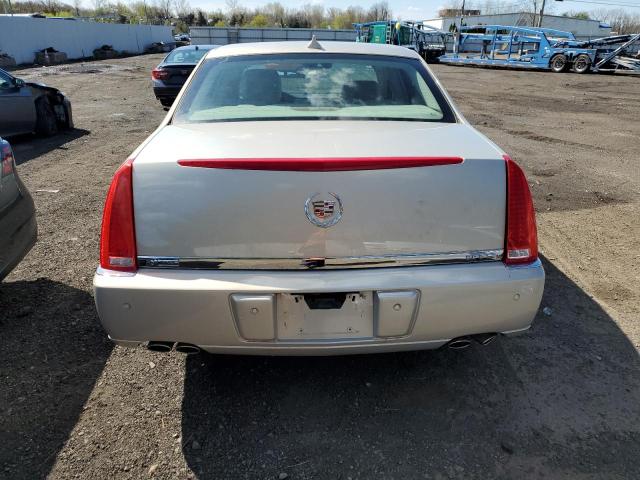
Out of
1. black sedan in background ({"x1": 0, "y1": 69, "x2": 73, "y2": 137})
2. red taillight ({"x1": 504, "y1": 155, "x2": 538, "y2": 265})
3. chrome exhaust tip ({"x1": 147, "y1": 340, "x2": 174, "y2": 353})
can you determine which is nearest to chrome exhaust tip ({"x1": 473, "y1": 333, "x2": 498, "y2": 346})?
red taillight ({"x1": 504, "y1": 155, "x2": 538, "y2": 265})

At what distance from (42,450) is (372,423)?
1.49 m

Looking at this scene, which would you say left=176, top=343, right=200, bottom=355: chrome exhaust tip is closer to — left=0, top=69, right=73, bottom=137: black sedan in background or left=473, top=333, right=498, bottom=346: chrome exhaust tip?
left=473, top=333, right=498, bottom=346: chrome exhaust tip

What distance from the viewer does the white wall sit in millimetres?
32094

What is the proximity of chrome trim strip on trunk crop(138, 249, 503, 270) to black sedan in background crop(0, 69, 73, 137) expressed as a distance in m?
7.93

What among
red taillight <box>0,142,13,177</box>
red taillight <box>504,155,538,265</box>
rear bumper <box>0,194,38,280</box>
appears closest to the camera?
red taillight <box>504,155,538,265</box>

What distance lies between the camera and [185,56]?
11.6 metres

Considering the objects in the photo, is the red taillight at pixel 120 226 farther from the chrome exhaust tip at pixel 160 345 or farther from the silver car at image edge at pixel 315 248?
the chrome exhaust tip at pixel 160 345

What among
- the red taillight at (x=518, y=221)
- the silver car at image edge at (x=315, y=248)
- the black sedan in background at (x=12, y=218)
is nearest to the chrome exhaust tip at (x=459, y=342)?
the silver car at image edge at (x=315, y=248)

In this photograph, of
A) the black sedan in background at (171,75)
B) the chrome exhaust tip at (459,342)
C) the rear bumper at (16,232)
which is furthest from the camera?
the black sedan in background at (171,75)

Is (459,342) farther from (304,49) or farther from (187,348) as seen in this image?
(304,49)

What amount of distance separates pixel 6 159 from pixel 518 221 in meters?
3.16

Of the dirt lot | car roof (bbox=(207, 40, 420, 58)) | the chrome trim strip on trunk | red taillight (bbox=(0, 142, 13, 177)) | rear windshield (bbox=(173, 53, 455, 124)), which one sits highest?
car roof (bbox=(207, 40, 420, 58))

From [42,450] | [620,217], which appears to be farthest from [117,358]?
[620,217]

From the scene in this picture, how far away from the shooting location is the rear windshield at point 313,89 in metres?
2.86
